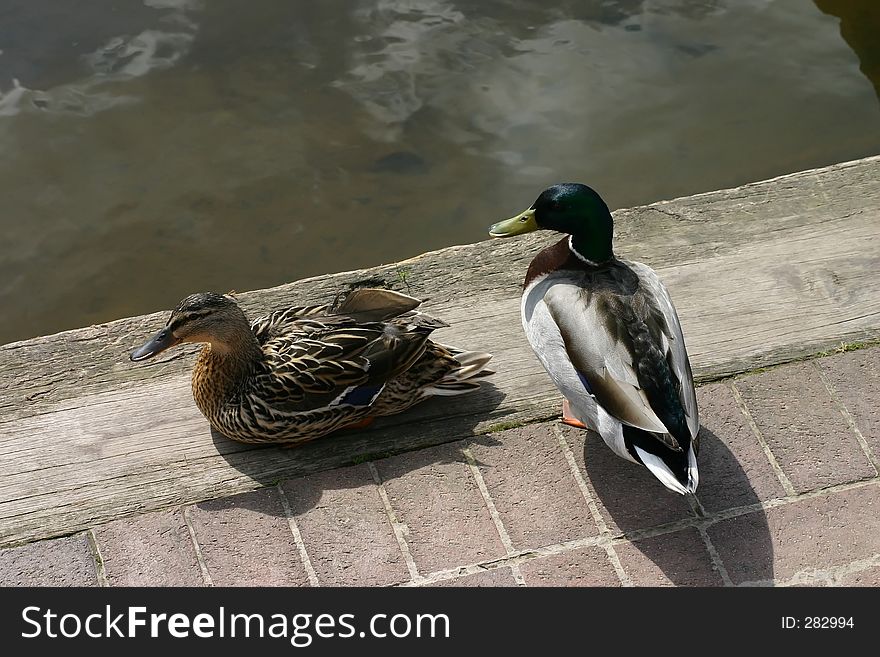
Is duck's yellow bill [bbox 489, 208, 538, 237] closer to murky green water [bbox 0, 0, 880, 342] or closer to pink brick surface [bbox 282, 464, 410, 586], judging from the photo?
pink brick surface [bbox 282, 464, 410, 586]

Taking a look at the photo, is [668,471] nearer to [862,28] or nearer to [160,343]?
[160,343]

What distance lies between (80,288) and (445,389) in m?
2.66

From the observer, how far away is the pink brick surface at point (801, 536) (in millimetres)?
3295

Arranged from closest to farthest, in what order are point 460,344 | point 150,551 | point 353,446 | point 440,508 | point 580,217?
point 150,551 → point 440,508 → point 580,217 → point 353,446 → point 460,344

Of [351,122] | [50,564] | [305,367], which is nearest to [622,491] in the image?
[305,367]

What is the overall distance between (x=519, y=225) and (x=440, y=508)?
102cm

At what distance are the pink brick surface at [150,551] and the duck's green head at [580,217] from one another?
158 centimetres

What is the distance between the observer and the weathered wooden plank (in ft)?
11.8

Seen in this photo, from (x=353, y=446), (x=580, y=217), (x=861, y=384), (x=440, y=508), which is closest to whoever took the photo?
(x=440, y=508)

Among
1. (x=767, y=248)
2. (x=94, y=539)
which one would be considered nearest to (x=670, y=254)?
(x=767, y=248)

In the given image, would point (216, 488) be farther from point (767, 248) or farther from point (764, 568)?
point (767, 248)

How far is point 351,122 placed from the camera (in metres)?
6.11

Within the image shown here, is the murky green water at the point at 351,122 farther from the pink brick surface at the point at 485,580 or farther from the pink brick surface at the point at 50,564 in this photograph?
the pink brick surface at the point at 485,580

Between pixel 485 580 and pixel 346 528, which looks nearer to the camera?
pixel 485 580
